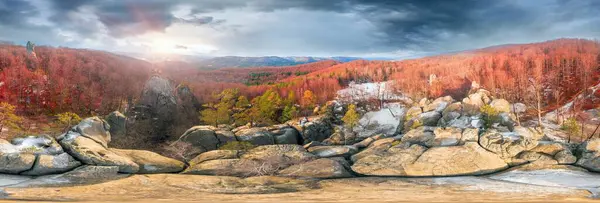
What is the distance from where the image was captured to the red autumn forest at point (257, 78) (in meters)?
76.4

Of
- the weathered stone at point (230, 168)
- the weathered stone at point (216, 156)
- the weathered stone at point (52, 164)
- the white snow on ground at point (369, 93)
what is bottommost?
the weathered stone at point (230, 168)

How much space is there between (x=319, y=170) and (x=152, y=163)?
15.9 meters

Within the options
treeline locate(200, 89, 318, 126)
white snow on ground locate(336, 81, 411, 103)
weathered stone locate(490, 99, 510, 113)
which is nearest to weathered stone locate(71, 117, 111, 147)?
treeline locate(200, 89, 318, 126)

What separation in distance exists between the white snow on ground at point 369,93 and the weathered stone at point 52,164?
61334mm

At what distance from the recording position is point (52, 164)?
34344 mm

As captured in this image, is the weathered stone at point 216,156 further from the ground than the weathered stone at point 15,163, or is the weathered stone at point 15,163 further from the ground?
the weathered stone at point 15,163

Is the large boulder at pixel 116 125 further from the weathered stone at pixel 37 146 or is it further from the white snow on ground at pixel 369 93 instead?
the white snow on ground at pixel 369 93

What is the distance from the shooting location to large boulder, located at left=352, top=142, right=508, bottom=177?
3722cm

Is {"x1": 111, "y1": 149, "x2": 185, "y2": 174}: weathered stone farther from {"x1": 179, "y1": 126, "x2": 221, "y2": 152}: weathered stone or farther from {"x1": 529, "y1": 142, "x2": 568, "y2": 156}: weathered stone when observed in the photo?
{"x1": 529, "y1": 142, "x2": 568, "y2": 156}: weathered stone

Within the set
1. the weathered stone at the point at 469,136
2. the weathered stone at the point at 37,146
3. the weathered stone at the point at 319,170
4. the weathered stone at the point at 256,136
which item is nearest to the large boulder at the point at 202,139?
the weathered stone at the point at 256,136

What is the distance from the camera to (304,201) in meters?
23.0

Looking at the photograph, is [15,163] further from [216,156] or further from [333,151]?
[333,151]

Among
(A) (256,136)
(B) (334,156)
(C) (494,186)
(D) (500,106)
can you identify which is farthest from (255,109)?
Answer: (C) (494,186)

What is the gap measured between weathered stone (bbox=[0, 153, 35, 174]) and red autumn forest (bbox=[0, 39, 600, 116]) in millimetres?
42418
